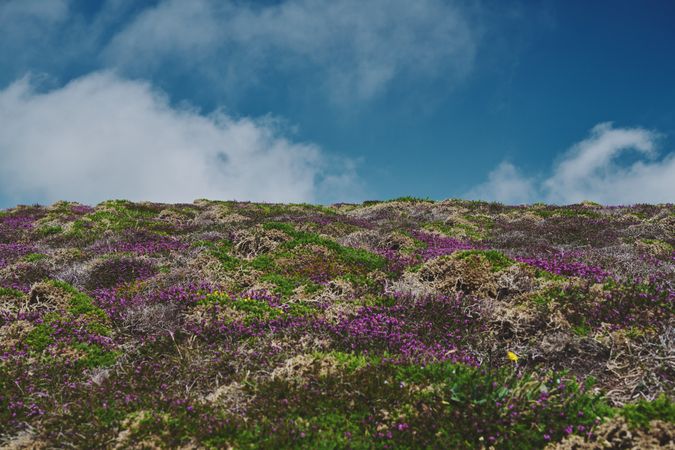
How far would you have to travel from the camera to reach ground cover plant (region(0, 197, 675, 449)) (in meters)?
4.89

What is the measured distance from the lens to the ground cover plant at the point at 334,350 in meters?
4.89

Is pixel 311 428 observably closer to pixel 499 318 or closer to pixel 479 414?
pixel 479 414

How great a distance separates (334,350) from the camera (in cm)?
685

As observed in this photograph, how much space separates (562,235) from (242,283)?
14.1m

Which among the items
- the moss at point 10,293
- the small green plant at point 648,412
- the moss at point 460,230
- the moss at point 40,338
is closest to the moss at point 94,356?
the moss at point 40,338

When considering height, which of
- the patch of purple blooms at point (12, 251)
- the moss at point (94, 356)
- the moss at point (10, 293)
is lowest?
the moss at point (94, 356)

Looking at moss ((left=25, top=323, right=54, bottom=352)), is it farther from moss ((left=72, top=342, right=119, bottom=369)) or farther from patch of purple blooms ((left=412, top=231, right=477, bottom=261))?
patch of purple blooms ((left=412, top=231, right=477, bottom=261))

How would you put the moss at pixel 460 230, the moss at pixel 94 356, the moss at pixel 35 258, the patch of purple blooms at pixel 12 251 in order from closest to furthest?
the moss at pixel 94 356
the moss at pixel 35 258
the patch of purple blooms at pixel 12 251
the moss at pixel 460 230

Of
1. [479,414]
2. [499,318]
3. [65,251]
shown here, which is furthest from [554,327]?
Answer: [65,251]

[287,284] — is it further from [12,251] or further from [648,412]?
[12,251]

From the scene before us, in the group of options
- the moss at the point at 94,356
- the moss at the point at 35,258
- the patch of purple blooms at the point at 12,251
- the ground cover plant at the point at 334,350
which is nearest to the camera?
the ground cover plant at the point at 334,350

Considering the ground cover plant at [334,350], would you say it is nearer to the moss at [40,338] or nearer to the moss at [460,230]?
the moss at [40,338]

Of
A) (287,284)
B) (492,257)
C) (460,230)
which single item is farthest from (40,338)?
(460,230)

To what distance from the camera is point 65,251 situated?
47.6 ft
